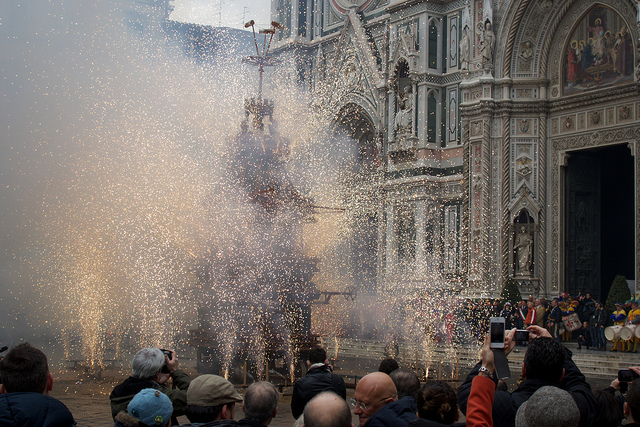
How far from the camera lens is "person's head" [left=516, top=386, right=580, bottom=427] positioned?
3582 millimetres

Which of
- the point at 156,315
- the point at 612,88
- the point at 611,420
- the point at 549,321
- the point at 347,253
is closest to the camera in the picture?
the point at 611,420

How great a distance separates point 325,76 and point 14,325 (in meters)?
19.4

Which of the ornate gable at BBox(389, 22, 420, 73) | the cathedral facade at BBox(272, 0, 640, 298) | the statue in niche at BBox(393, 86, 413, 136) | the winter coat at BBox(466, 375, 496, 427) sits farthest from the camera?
the statue in niche at BBox(393, 86, 413, 136)

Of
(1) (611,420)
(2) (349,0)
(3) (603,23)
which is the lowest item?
(1) (611,420)

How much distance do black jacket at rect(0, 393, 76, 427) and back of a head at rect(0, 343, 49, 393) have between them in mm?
102

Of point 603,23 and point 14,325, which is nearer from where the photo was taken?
point 14,325

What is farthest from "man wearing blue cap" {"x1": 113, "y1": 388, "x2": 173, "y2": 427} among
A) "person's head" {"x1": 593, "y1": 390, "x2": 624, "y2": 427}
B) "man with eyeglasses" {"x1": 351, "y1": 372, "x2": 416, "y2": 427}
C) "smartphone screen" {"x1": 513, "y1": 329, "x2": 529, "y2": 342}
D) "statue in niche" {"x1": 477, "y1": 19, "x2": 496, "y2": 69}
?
"statue in niche" {"x1": 477, "y1": 19, "x2": 496, "y2": 69}

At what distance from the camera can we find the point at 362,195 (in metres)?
32.2

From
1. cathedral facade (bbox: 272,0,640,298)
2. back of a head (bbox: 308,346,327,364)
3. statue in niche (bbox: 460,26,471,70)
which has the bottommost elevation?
back of a head (bbox: 308,346,327,364)

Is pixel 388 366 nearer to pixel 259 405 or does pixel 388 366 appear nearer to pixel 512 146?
pixel 259 405

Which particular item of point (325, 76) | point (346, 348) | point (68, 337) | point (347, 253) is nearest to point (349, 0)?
point (325, 76)

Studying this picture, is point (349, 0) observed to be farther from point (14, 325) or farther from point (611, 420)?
point (611, 420)

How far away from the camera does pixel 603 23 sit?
24.0 metres

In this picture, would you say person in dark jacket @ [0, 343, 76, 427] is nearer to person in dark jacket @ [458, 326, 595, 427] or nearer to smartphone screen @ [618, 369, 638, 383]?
person in dark jacket @ [458, 326, 595, 427]
